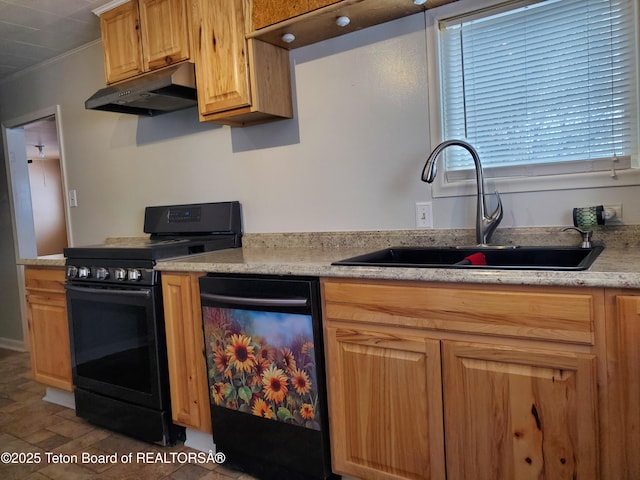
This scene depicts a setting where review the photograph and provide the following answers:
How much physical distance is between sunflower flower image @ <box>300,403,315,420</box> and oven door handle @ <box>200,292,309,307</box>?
0.37m

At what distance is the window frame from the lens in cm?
164

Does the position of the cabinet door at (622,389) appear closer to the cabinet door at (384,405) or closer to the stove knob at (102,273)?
the cabinet door at (384,405)

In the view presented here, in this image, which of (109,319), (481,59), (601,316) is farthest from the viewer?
(109,319)

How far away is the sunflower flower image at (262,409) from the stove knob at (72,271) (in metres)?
1.21

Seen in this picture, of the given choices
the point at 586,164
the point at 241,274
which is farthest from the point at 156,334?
the point at 586,164

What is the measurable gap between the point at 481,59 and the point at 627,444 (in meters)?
1.45

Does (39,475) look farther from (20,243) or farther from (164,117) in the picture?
(20,243)

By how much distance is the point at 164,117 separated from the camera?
9.43ft

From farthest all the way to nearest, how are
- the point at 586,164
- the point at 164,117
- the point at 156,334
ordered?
the point at 164,117
the point at 156,334
the point at 586,164

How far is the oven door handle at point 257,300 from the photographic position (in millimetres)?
1626

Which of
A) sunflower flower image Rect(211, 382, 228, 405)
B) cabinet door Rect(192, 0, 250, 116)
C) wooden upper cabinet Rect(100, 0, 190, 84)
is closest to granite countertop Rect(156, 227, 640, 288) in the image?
sunflower flower image Rect(211, 382, 228, 405)

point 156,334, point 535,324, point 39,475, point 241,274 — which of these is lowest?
point 39,475

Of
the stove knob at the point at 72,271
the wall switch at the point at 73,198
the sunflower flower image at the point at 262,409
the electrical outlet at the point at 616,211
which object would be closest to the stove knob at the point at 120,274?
the stove knob at the point at 72,271

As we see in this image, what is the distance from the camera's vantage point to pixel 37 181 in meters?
8.66
